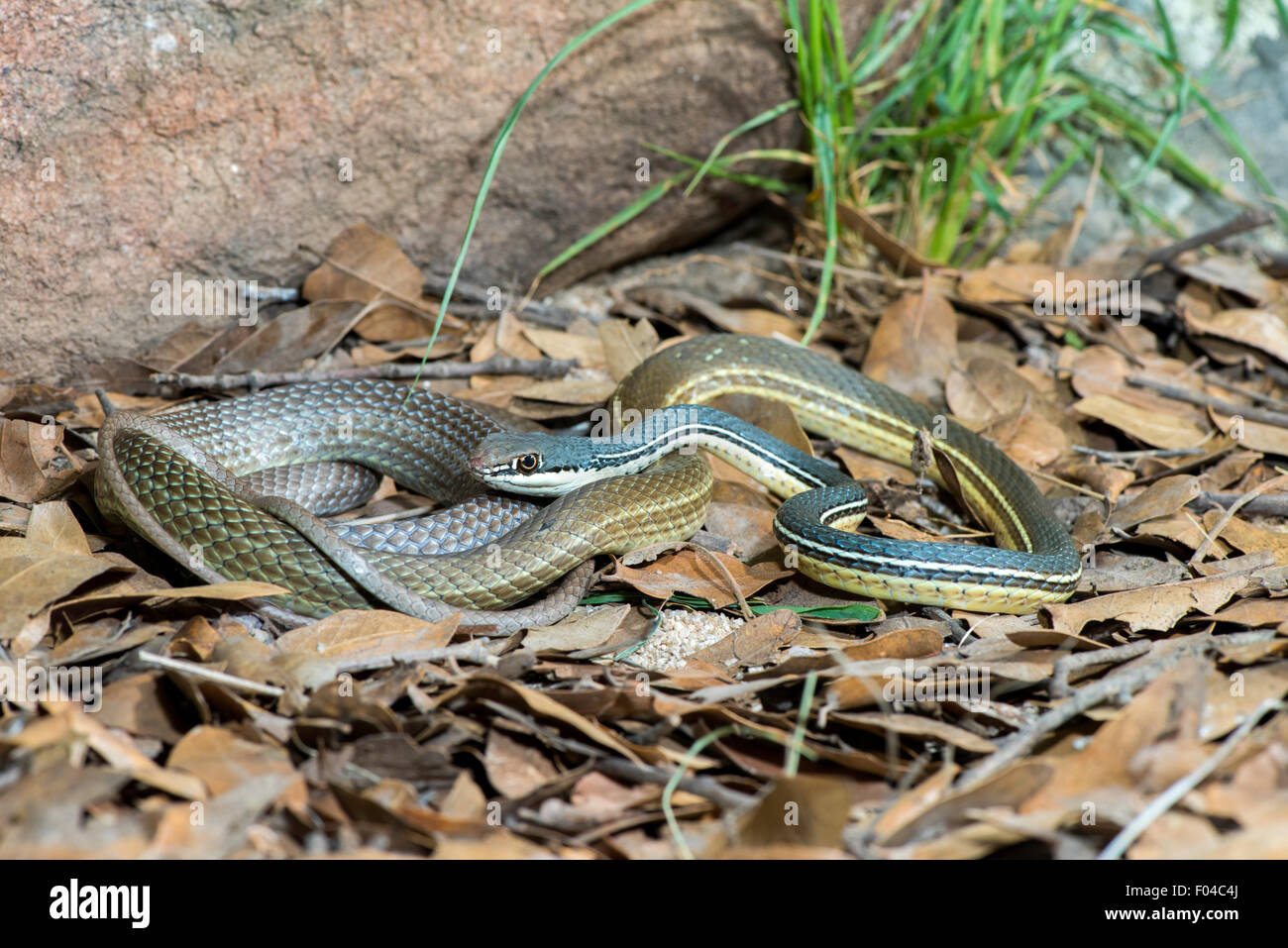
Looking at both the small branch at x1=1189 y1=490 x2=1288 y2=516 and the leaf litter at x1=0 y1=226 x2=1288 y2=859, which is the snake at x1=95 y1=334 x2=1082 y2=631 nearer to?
the leaf litter at x1=0 y1=226 x2=1288 y2=859

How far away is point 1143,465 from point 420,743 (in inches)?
171

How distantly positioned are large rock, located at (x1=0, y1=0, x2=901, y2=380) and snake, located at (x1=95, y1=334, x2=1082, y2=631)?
2.92ft

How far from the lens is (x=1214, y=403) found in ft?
19.2

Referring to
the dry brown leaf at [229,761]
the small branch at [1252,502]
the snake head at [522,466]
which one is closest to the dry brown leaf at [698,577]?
the snake head at [522,466]

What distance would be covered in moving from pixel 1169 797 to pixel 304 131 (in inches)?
198

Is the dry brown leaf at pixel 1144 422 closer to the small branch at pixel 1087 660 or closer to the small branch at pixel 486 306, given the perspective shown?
the small branch at pixel 1087 660

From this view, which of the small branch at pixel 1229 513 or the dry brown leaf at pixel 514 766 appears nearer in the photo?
the dry brown leaf at pixel 514 766

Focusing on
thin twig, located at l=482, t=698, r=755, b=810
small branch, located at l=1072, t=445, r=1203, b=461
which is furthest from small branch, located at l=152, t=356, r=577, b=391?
small branch, located at l=1072, t=445, r=1203, b=461

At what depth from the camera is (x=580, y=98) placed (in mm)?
6047

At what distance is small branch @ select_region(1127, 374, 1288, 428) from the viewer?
5699 millimetres

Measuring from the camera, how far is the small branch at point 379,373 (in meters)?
5.43

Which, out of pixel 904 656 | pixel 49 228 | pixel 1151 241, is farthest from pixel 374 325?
pixel 1151 241

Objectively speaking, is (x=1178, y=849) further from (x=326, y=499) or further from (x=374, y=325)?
(x=374, y=325)

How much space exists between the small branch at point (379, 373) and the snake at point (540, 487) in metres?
0.17
